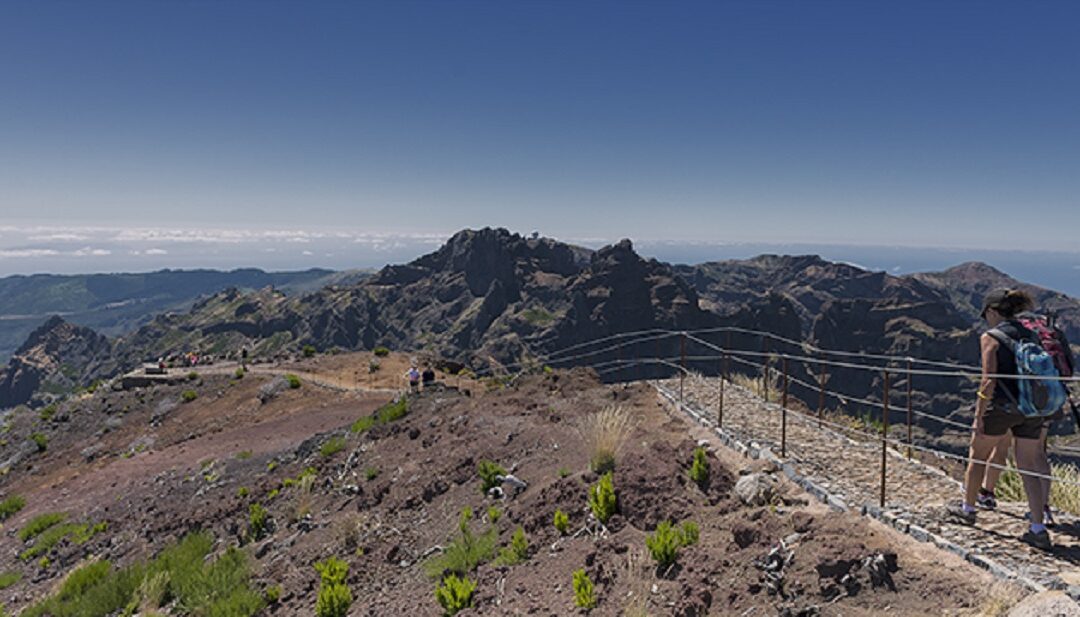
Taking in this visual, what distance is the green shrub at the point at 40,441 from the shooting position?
3022 centimetres

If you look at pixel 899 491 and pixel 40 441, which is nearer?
pixel 899 491

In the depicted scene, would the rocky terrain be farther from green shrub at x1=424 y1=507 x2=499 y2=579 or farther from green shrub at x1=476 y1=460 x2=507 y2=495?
green shrub at x1=476 y1=460 x2=507 y2=495

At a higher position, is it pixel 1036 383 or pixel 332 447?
pixel 1036 383

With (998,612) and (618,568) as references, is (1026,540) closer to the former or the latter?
(998,612)

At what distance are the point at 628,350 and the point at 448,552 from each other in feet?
454

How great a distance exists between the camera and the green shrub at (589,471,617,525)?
7930 millimetres

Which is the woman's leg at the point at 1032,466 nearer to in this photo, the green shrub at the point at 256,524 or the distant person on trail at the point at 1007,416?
the distant person on trail at the point at 1007,416

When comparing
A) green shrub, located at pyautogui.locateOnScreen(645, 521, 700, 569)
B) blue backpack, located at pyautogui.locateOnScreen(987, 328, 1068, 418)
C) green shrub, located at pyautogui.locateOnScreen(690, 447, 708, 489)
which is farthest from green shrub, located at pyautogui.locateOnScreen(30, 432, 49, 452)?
blue backpack, located at pyautogui.locateOnScreen(987, 328, 1068, 418)

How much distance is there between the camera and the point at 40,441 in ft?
99.7

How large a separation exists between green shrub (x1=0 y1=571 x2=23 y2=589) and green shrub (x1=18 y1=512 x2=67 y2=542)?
2788mm

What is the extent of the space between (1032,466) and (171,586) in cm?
1289

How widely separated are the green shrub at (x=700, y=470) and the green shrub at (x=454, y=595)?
11.4 feet

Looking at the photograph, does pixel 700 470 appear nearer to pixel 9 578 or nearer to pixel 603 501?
pixel 603 501

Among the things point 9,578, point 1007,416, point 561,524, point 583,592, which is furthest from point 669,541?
point 9,578
